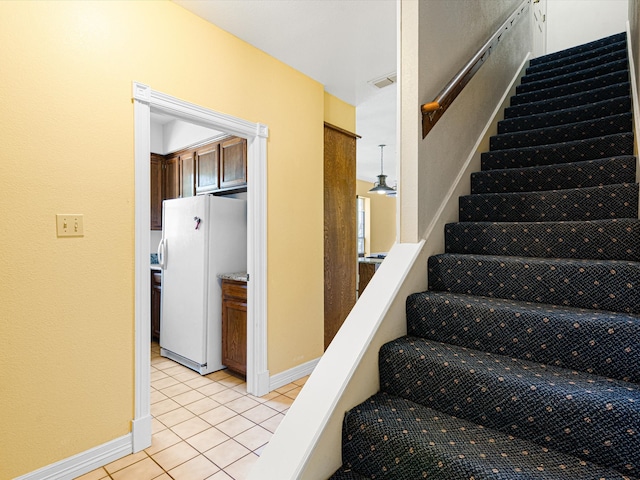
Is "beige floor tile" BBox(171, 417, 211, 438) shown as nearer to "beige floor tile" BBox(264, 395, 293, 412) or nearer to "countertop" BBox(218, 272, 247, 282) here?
"beige floor tile" BBox(264, 395, 293, 412)

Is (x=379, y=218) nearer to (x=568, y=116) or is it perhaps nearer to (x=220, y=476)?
(x=568, y=116)

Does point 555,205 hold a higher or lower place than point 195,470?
higher

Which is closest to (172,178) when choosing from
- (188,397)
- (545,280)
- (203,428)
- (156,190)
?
(156,190)

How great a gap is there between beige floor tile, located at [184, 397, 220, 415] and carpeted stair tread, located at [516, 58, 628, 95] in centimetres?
377

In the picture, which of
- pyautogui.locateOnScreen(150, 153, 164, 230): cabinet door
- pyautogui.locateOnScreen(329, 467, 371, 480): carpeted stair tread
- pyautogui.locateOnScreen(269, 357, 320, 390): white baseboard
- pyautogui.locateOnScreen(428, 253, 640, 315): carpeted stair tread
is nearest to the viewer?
pyautogui.locateOnScreen(329, 467, 371, 480): carpeted stair tread

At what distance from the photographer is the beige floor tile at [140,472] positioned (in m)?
1.85

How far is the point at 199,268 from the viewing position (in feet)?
10.8

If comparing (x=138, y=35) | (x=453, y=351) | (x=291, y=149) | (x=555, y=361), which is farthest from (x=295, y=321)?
(x=138, y=35)

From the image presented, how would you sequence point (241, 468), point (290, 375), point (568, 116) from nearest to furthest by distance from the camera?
point (241, 468), point (568, 116), point (290, 375)

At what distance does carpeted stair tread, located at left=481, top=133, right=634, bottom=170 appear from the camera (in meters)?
2.00

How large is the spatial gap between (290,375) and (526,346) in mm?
2164

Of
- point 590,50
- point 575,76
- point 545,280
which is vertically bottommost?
point 545,280

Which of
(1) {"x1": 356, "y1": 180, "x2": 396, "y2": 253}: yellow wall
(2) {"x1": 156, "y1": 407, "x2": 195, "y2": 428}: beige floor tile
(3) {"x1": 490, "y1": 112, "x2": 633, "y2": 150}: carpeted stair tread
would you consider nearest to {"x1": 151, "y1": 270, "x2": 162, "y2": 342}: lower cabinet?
(2) {"x1": 156, "y1": 407, "x2": 195, "y2": 428}: beige floor tile

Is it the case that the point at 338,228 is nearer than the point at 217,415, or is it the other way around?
the point at 217,415
